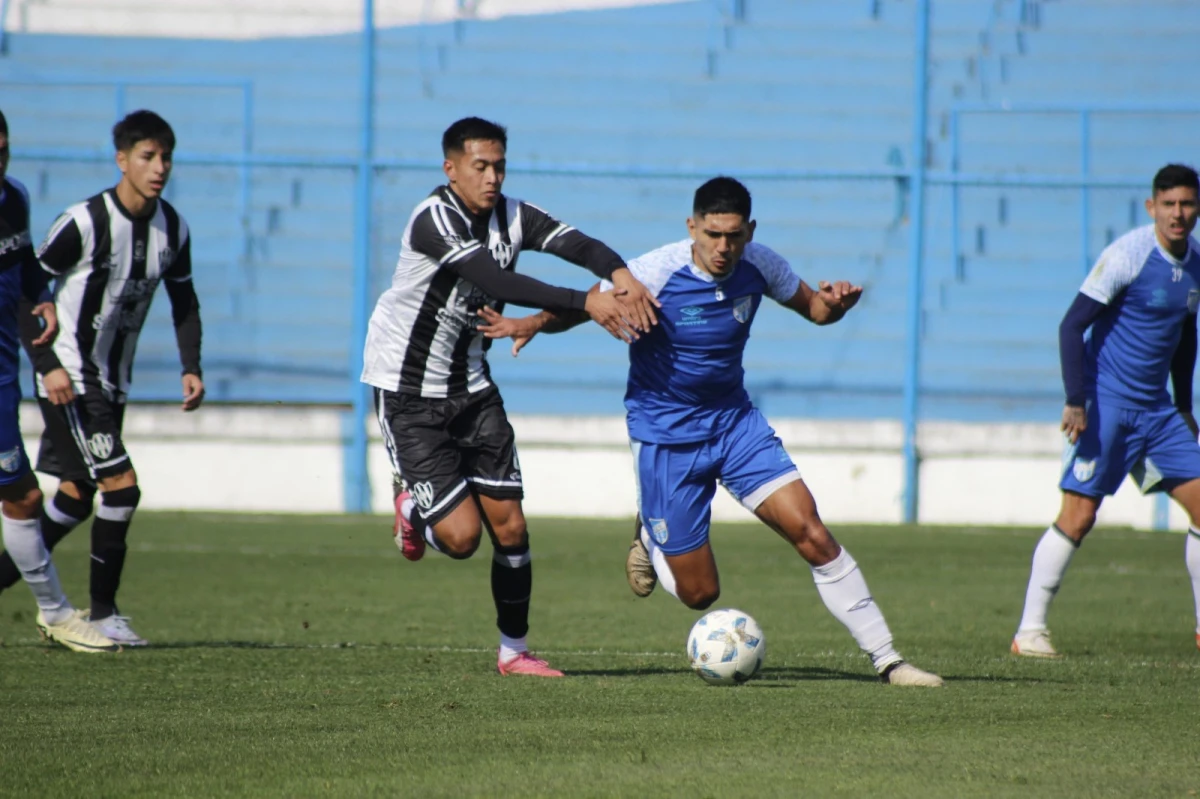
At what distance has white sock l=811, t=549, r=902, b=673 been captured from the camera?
6406 millimetres

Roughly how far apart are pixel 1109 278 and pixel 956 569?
4378 millimetres

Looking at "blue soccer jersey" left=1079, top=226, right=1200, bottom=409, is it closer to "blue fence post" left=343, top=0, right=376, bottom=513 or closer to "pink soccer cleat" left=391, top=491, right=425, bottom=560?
"pink soccer cleat" left=391, top=491, right=425, bottom=560

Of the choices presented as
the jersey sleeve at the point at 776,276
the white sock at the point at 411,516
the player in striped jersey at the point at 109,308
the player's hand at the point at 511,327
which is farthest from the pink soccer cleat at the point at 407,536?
the jersey sleeve at the point at 776,276

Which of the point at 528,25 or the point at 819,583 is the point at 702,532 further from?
the point at 528,25

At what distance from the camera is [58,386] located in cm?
718

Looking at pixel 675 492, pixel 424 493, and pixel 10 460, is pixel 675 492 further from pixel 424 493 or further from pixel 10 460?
pixel 10 460

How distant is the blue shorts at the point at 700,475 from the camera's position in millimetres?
6566

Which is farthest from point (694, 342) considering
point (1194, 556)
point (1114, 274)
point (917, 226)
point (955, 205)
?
point (955, 205)

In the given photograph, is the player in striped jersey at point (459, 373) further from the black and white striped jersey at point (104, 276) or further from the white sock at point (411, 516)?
the black and white striped jersey at point (104, 276)

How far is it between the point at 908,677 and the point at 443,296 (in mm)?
2410

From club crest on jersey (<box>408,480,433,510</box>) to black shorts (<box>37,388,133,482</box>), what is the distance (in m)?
1.53

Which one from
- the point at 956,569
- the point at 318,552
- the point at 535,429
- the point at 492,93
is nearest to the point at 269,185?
the point at 492,93

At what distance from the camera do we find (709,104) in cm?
1877

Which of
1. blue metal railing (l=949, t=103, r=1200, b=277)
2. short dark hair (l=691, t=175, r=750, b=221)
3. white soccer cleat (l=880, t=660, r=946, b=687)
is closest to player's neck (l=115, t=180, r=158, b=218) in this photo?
short dark hair (l=691, t=175, r=750, b=221)
